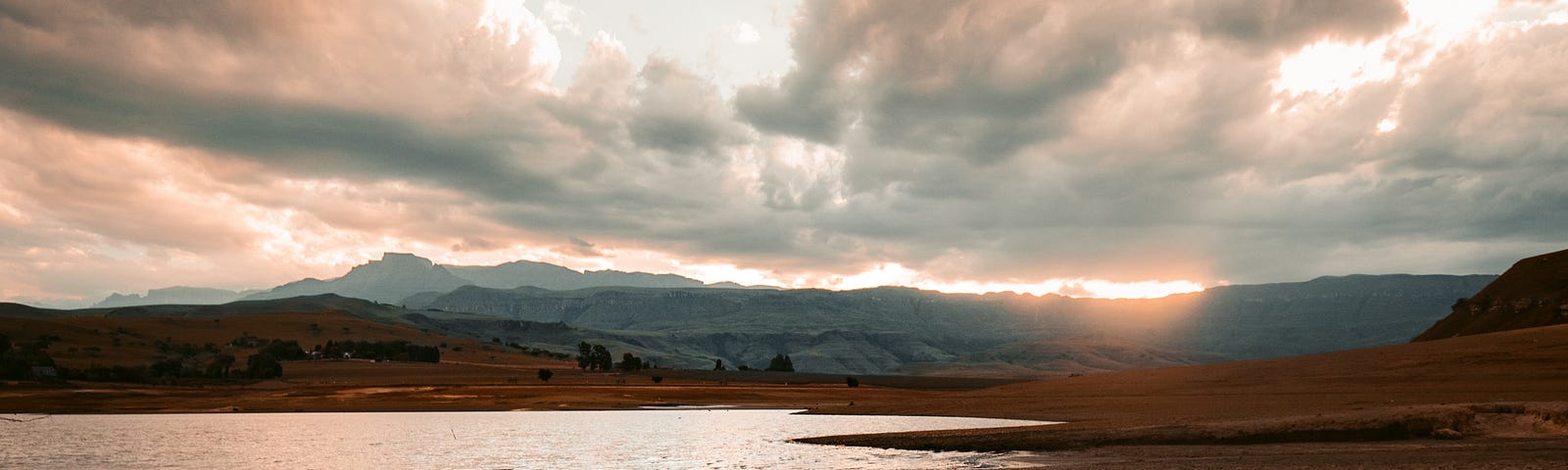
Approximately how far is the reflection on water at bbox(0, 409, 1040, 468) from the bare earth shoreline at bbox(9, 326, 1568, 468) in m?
7.69

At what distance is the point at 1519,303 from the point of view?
161750 mm

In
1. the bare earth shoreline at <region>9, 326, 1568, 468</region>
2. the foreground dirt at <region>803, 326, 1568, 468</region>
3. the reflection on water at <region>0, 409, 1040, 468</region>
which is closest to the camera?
the foreground dirt at <region>803, 326, 1568, 468</region>

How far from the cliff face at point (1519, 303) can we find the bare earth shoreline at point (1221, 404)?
5831cm

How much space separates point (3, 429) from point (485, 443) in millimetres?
50379

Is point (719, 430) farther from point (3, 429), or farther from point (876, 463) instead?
point (3, 429)

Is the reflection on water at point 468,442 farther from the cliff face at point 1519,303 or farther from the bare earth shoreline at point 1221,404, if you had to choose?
the cliff face at point 1519,303

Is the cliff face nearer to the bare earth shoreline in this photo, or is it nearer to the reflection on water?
the bare earth shoreline

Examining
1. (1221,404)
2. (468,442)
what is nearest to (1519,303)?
(1221,404)

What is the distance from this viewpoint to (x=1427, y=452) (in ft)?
143

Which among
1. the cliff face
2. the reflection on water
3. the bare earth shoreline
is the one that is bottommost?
the reflection on water

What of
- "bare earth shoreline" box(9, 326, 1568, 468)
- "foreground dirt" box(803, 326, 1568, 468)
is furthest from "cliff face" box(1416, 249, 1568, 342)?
"foreground dirt" box(803, 326, 1568, 468)

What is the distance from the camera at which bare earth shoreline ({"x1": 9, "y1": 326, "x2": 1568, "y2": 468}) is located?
4772 cm

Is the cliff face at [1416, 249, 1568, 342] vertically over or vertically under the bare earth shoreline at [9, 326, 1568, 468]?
over

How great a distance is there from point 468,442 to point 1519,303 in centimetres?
16580
